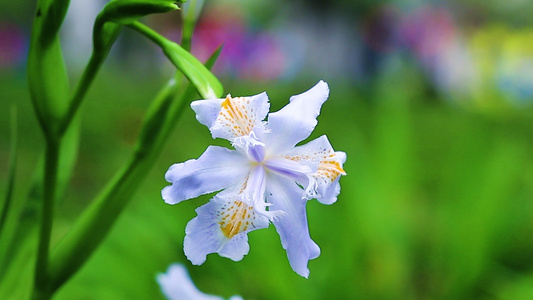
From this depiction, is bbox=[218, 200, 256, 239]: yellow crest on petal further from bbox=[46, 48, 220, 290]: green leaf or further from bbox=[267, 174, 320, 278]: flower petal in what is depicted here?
bbox=[46, 48, 220, 290]: green leaf

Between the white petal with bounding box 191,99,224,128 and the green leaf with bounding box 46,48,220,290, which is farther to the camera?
the green leaf with bounding box 46,48,220,290

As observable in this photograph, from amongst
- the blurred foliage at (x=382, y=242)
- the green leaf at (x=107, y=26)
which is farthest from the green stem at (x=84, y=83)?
the blurred foliage at (x=382, y=242)

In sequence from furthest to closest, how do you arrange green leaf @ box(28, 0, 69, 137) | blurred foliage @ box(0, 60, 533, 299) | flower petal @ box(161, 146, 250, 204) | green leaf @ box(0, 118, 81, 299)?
blurred foliage @ box(0, 60, 533, 299) < green leaf @ box(0, 118, 81, 299) < green leaf @ box(28, 0, 69, 137) < flower petal @ box(161, 146, 250, 204)

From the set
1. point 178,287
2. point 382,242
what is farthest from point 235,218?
point 382,242

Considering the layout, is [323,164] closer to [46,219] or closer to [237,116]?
[237,116]

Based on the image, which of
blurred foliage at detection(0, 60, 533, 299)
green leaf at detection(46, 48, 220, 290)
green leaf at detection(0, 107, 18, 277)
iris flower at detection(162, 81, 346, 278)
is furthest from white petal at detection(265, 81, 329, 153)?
blurred foliage at detection(0, 60, 533, 299)
